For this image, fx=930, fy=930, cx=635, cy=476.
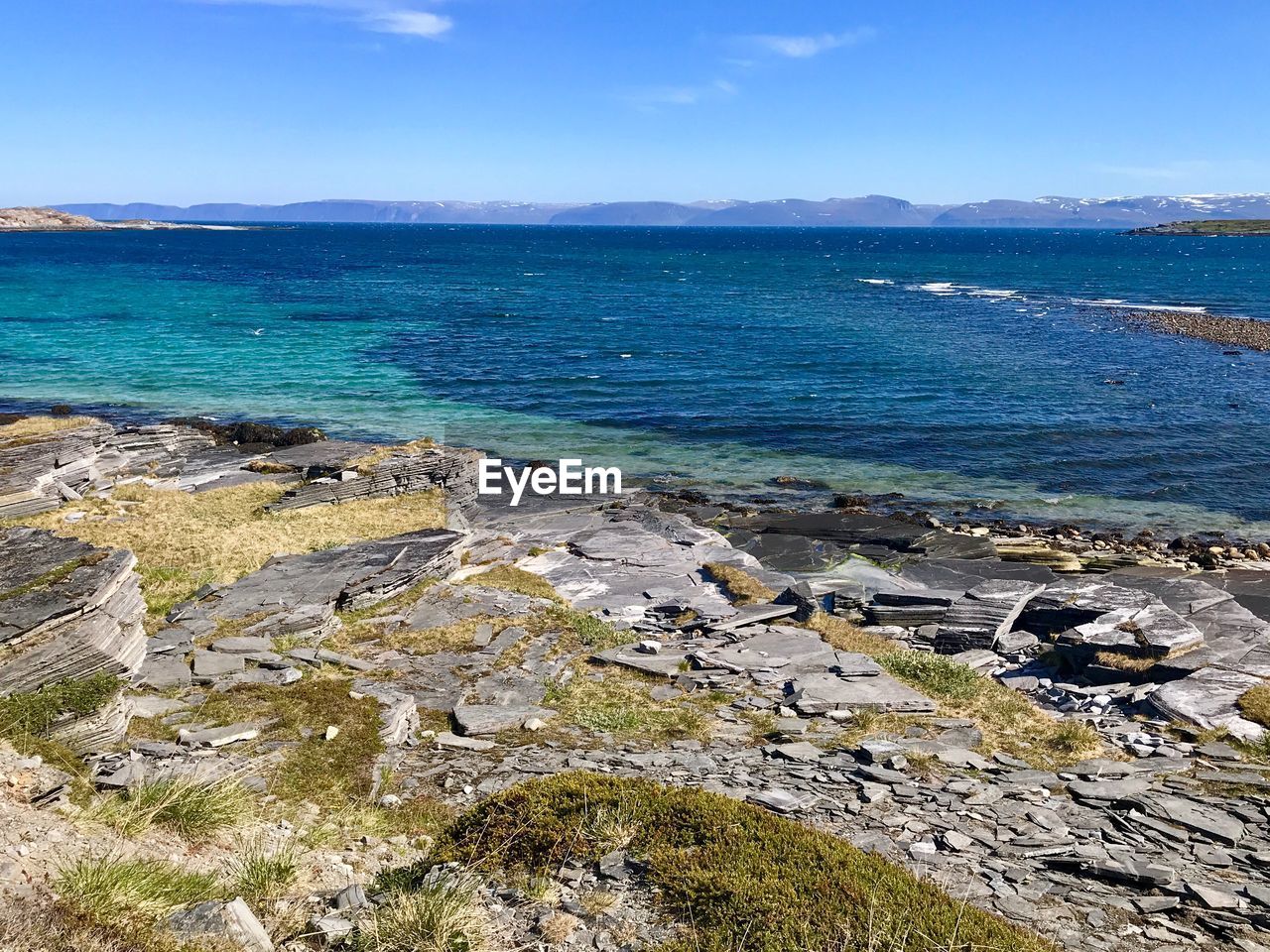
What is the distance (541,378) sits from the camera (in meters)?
55.6

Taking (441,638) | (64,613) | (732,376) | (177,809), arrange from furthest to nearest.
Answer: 1. (732,376)
2. (441,638)
3. (64,613)
4. (177,809)

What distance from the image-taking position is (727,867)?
933 centimetres

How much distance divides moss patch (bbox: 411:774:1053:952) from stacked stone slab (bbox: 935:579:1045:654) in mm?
10986

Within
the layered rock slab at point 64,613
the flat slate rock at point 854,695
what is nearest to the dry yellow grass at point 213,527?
the layered rock slab at point 64,613

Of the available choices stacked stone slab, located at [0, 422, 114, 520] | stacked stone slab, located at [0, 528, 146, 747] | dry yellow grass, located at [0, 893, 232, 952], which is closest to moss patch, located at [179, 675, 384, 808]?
stacked stone slab, located at [0, 528, 146, 747]

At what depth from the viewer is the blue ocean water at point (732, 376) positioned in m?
38.5

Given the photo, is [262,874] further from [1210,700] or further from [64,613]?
[1210,700]

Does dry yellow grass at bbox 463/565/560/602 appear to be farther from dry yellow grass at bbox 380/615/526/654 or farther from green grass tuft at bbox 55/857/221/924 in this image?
green grass tuft at bbox 55/857/221/924

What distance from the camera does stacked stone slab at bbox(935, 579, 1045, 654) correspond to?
20281 mm

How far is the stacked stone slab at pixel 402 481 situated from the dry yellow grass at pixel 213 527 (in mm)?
528

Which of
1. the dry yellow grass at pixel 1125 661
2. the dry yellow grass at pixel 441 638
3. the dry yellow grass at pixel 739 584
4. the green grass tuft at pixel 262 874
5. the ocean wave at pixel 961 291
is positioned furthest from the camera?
the ocean wave at pixel 961 291

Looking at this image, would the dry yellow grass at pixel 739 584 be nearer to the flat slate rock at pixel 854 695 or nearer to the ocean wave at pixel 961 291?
the flat slate rock at pixel 854 695

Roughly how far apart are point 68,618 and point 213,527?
12.3 m

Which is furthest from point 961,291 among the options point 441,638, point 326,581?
point 441,638
